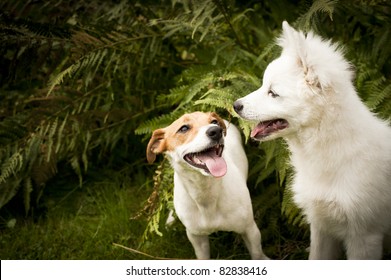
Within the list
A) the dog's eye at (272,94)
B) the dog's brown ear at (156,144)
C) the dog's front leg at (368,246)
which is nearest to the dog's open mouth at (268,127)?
the dog's eye at (272,94)

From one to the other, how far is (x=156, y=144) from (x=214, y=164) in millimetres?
602

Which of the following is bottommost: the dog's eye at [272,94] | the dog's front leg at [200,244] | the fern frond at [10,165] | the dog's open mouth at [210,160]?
the fern frond at [10,165]

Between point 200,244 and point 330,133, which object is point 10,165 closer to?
point 200,244

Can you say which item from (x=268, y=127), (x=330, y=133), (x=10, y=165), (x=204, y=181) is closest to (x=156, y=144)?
(x=204, y=181)

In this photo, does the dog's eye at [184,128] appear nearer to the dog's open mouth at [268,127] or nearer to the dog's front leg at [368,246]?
the dog's open mouth at [268,127]

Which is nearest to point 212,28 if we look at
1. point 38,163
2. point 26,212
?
point 38,163

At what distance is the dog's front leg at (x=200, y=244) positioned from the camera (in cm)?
354

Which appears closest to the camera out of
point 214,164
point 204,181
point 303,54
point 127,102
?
point 303,54

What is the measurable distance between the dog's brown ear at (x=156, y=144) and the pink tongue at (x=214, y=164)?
0.35 meters

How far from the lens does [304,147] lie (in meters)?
2.87

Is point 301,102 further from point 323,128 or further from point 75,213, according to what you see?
point 75,213

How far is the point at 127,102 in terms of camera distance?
482cm

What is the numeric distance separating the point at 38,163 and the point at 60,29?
140 cm
